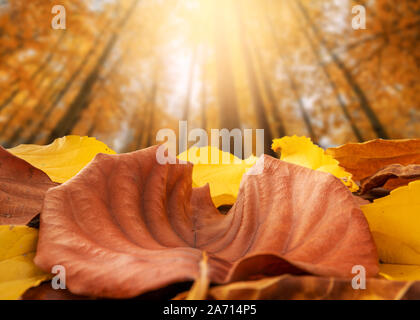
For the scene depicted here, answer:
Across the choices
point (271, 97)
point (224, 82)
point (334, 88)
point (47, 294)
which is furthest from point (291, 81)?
point (47, 294)

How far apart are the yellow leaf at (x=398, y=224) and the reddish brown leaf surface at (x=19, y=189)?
0.20m

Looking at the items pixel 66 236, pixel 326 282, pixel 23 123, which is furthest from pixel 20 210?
pixel 23 123

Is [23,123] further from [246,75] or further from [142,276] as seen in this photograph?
[142,276]

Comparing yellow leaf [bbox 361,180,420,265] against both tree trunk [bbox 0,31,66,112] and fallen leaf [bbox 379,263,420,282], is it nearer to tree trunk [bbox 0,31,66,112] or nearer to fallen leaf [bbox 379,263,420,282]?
fallen leaf [bbox 379,263,420,282]

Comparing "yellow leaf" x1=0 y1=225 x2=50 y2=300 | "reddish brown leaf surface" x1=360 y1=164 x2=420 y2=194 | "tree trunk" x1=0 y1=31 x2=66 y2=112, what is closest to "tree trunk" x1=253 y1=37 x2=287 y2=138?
"tree trunk" x1=0 y1=31 x2=66 y2=112

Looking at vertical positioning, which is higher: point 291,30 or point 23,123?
point 291,30

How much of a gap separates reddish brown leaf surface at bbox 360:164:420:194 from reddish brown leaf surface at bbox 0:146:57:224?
8.9 inches

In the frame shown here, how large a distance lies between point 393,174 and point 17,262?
0.76 feet

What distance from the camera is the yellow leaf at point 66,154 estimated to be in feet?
0.97

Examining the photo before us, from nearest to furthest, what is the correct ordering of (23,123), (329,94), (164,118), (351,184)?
(351,184), (23,123), (329,94), (164,118)

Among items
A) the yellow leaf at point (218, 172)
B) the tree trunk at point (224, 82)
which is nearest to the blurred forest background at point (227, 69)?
the tree trunk at point (224, 82)

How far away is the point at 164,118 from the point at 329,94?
2.79m

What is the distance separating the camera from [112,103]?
4.16 metres

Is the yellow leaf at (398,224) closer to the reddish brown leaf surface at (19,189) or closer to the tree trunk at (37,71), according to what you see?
the reddish brown leaf surface at (19,189)
